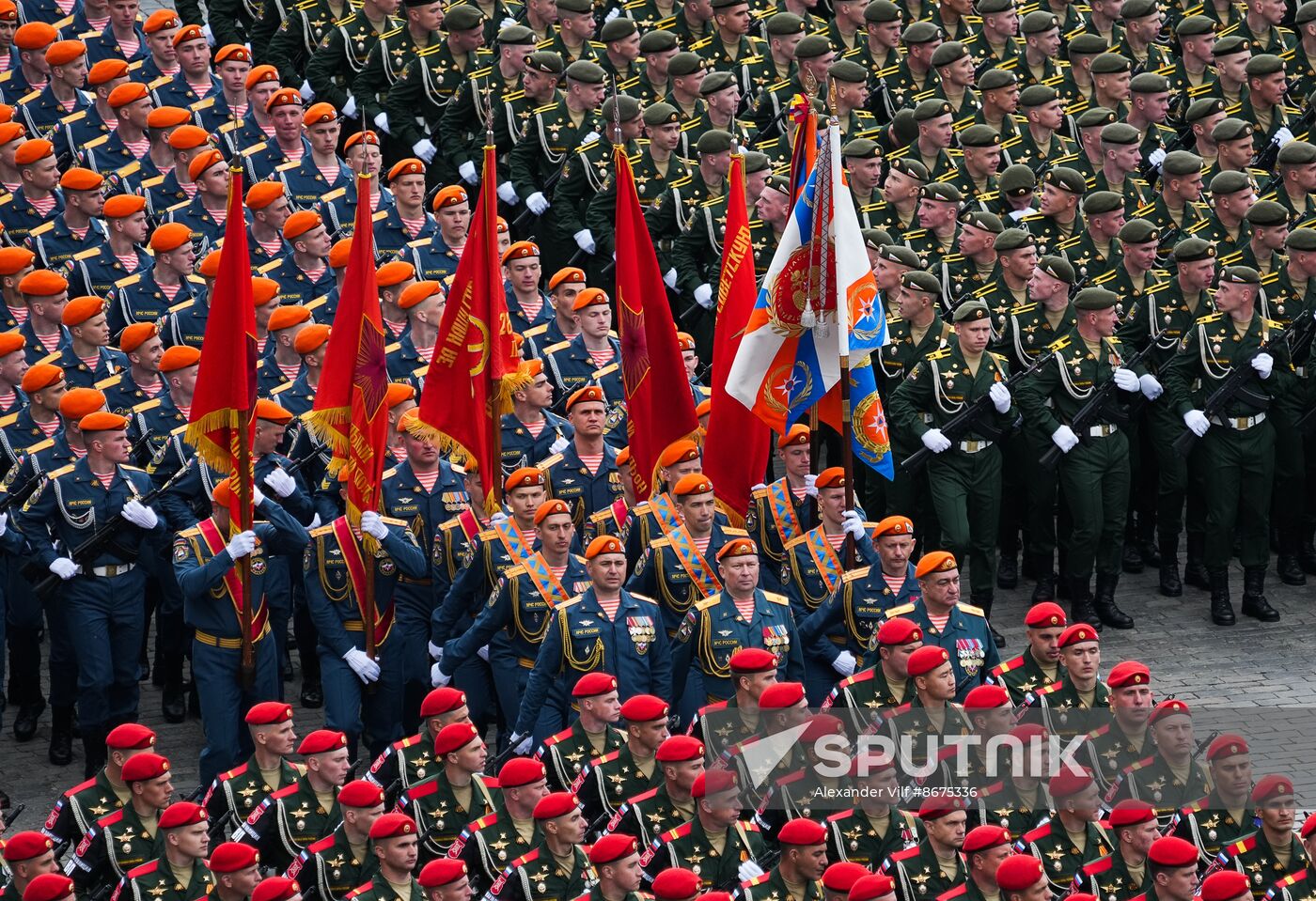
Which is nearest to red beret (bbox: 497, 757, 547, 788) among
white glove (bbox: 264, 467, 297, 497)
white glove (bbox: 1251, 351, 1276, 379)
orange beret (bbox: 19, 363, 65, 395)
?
white glove (bbox: 264, 467, 297, 497)

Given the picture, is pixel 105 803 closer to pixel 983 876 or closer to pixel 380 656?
pixel 380 656

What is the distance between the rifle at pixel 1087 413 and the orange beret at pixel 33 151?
7990 millimetres

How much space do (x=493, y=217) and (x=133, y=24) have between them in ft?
28.5

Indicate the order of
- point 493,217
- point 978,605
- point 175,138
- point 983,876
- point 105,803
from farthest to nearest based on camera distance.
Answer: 1. point 175,138
2. point 978,605
3. point 493,217
4. point 105,803
5. point 983,876

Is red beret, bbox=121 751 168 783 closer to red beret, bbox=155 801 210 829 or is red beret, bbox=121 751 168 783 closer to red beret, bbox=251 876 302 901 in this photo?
red beret, bbox=155 801 210 829

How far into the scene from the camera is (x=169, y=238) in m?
20.8

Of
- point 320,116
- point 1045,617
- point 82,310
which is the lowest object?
point 1045,617

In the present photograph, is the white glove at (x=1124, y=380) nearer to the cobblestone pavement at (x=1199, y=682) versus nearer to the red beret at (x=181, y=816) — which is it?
the cobblestone pavement at (x=1199, y=682)

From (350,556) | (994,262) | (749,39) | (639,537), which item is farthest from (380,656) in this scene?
(749,39)

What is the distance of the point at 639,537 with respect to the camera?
18.3 metres

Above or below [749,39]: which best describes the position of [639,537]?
below

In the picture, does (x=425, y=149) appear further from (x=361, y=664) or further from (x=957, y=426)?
(x=361, y=664)

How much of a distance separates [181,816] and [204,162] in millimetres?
7333

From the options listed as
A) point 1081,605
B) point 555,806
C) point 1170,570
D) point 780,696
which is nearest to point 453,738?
point 555,806
